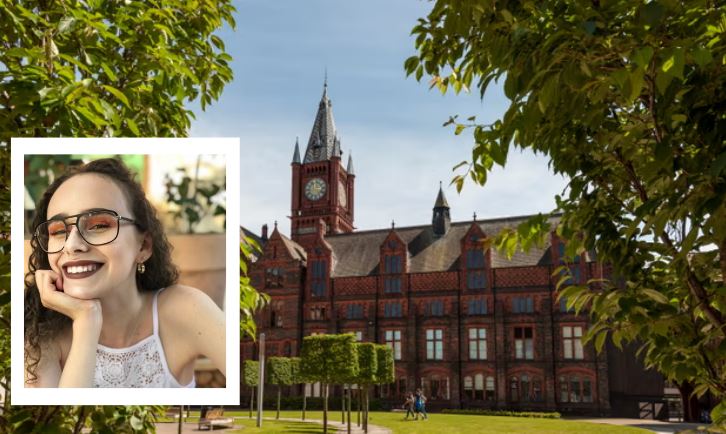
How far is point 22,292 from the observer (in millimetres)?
3387

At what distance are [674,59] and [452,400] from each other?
142 ft

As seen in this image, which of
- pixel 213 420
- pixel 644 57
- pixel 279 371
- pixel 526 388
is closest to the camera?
pixel 644 57

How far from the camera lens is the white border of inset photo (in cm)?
331

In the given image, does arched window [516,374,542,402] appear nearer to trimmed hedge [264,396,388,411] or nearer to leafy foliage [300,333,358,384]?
trimmed hedge [264,396,388,411]

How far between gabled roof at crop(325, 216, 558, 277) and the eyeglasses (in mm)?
42152

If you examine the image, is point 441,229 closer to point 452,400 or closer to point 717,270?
point 452,400

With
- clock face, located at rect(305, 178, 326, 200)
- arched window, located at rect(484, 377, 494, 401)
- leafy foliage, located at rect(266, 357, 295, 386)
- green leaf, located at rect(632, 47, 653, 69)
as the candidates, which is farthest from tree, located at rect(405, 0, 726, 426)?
clock face, located at rect(305, 178, 326, 200)

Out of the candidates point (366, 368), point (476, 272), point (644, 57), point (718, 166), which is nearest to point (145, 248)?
point (644, 57)

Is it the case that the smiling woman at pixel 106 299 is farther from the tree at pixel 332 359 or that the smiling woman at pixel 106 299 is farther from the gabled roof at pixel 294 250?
the gabled roof at pixel 294 250

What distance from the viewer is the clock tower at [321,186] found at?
64.1m

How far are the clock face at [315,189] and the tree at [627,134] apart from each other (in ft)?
201

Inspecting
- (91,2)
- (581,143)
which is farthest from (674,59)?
(91,2)

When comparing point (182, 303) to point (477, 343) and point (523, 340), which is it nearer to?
point (523, 340)

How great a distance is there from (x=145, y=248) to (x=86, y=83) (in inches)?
36.6
